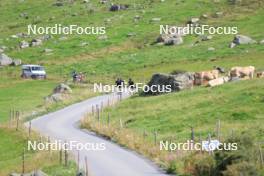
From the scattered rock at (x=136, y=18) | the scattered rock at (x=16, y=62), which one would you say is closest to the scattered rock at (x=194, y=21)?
the scattered rock at (x=136, y=18)

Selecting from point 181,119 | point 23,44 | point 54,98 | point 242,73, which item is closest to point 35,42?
point 23,44

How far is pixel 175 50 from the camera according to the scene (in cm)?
12262

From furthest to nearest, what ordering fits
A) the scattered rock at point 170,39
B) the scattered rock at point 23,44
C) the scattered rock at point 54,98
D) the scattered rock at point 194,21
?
1. the scattered rock at point 23,44
2. the scattered rock at point 194,21
3. the scattered rock at point 170,39
4. the scattered rock at point 54,98

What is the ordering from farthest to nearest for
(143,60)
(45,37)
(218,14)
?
(45,37)
(218,14)
(143,60)

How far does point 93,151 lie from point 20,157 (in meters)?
5.52

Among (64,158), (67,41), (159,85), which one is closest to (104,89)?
(159,85)

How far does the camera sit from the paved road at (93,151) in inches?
1486

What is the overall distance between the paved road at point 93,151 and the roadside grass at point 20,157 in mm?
1495

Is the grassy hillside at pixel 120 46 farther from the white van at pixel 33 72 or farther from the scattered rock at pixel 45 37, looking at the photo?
the white van at pixel 33 72

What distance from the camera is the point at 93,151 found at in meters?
45.1

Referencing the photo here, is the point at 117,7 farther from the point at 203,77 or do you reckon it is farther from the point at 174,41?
the point at 203,77

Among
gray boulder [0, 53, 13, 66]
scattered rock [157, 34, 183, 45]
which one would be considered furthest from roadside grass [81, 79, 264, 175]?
gray boulder [0, 53, 13, 66]

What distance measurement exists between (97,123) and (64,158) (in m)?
15.5

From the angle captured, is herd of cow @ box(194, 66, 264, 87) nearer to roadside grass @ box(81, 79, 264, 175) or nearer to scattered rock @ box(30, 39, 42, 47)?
roadside grass @ box(81, 79, 264, 175)
